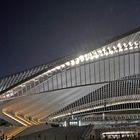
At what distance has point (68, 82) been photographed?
42469 mm

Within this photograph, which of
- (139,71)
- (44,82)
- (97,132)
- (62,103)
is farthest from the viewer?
(62,103)

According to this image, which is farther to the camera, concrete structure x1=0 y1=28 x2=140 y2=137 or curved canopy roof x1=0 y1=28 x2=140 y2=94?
curved canopy roof x1=0 y1=28 x2=140 y2=94

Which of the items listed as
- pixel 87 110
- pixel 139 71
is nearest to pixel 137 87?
pixel 87 110

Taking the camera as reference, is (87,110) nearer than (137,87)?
No

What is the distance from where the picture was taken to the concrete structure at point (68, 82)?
134 feet

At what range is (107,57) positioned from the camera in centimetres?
4138

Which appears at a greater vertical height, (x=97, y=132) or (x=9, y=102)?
(x=9, y=102)

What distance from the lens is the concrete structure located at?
40.7 meters

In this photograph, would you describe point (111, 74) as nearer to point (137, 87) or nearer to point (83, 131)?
point (83, 131)

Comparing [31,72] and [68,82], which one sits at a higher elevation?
[31,72]

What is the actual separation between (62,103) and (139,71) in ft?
67.2

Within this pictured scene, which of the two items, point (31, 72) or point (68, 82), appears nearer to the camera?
point (68, 82)

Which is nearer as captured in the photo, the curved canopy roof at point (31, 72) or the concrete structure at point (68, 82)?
the concrete structure at point (68, 82)

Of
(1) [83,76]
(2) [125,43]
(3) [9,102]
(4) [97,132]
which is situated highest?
(2) [125,43]
